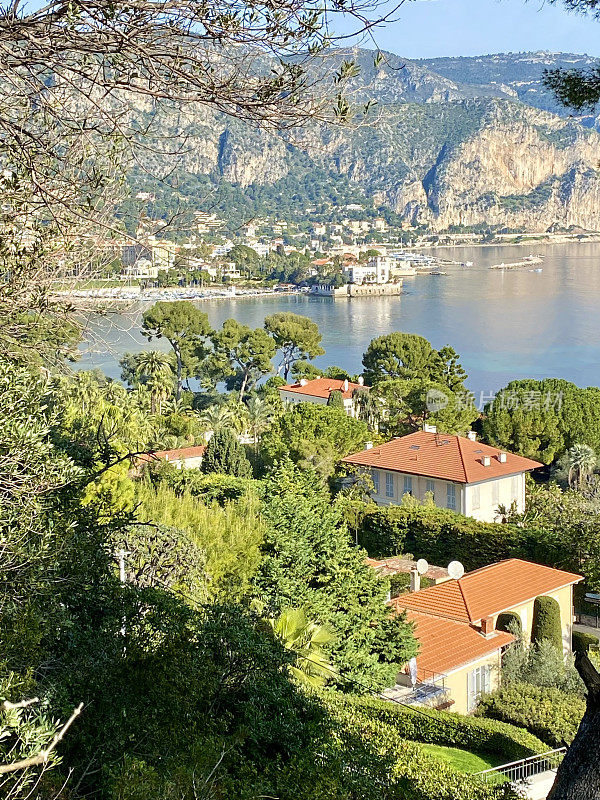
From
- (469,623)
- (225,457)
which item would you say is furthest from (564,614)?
(225,457)

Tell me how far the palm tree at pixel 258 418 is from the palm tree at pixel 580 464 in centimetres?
1010

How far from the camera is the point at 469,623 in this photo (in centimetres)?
1227

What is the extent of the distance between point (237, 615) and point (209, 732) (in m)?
0.94

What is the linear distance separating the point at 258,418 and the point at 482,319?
35.7 metres

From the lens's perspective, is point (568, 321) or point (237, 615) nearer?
point (237, 615)

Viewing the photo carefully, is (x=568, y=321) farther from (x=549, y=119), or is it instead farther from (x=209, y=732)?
(x=549, y=119)

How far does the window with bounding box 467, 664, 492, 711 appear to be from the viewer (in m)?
10.9

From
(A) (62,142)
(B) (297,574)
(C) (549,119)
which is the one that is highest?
(C) (549,119)

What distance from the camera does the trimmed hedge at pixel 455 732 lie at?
8.61 m

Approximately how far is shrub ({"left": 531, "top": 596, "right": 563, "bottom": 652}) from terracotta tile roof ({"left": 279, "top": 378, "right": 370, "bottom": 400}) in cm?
1998

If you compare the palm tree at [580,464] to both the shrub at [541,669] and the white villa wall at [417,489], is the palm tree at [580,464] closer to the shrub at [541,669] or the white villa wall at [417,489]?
the white villa wall at [417,489]

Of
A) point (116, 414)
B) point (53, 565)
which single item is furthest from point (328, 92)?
point (116, 414)

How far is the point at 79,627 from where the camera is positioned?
5.05m

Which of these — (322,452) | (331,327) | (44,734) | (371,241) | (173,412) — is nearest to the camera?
(44,734)
